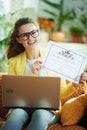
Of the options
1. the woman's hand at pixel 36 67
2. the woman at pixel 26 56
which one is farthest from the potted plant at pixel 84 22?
the woman's hand at pixel 36 67

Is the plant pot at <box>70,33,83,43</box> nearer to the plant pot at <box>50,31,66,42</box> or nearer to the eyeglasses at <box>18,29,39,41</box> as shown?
the plant pot at <box>50,31,66,42</box>

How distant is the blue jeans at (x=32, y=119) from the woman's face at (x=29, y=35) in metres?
0.49

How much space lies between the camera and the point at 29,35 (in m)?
2.21

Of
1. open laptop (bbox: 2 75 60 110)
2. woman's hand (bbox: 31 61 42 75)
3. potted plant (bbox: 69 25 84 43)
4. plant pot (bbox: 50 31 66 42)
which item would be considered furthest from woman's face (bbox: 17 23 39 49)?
potted plant (bbox: 69 25 84 43)

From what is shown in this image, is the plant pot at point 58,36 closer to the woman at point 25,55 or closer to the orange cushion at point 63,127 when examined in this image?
the woman at point 25,55

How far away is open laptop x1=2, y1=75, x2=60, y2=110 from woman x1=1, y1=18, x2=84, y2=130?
2.3 inches

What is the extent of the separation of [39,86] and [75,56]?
0.32m

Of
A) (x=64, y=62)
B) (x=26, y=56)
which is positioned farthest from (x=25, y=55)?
(x=64, y=62)

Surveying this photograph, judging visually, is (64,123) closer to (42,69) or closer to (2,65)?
(42,69)

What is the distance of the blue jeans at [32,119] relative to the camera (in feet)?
6.25

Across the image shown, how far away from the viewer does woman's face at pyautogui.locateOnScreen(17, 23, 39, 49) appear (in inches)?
87.0

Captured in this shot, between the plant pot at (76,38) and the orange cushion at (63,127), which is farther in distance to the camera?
the plant pot at (76,38)

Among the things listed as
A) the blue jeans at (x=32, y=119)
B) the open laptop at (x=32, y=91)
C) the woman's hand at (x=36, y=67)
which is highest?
the woman's hand at (x=36, y=67)

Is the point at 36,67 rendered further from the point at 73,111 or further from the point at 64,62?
the point at 73,111
